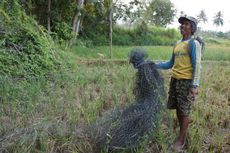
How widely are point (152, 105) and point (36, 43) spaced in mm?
3166

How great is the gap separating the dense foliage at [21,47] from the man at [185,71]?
2.56 m

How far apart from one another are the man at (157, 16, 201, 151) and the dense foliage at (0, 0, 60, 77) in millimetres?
2559

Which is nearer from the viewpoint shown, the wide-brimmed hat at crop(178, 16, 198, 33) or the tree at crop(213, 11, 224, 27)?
the wide-brimmed hat at crop(178, 16, 198, 33)

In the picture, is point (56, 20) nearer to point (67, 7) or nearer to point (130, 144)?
point (67, 7)

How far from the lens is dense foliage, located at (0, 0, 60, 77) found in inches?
175

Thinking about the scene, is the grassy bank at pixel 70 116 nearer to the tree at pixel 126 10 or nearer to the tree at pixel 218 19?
the tree at pixel 126 10

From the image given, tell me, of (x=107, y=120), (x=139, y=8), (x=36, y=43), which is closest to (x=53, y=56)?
(x=36, y=43)

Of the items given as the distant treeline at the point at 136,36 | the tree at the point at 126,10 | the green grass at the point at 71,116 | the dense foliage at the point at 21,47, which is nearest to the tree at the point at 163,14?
the distant treeline at the point at 136,36

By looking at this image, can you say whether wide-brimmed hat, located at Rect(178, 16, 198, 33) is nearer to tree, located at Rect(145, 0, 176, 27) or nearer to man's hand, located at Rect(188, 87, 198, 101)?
man's hand, located at Rect(188, 87, 198, 101)

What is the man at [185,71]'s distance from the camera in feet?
8.54

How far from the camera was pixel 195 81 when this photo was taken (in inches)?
102

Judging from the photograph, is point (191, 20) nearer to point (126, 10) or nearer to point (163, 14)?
point (126, 10)

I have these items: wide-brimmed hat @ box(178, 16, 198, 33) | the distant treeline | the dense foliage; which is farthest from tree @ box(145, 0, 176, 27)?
wide-brimmed hat @ box(178, 16, 198, 33)

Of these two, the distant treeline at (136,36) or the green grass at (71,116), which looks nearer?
the green grass at (71,116)
